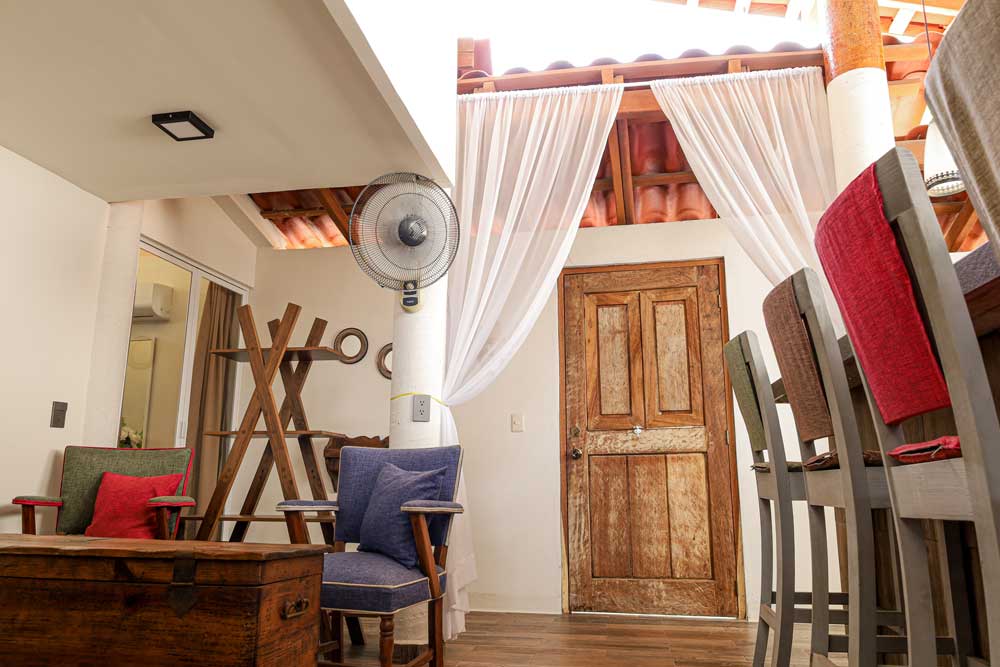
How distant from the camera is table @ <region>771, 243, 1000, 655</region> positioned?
141 cm

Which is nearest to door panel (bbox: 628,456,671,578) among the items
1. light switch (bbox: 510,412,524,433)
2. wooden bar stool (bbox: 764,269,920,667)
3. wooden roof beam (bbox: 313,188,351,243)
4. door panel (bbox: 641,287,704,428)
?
door panel (bbox: 641,287,704,428)

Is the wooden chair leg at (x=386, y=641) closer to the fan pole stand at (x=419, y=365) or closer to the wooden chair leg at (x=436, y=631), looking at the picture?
the wooden chair leg at (x=436, y=631)

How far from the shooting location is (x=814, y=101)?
390 cm

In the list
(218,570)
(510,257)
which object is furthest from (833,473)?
(510,257)

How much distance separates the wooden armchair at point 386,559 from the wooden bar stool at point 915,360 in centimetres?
172

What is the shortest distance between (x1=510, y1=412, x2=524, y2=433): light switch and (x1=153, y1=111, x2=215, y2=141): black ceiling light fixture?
258 cm

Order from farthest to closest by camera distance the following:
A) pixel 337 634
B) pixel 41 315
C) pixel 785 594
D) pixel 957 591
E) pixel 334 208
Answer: pixel 334 208, pixel 41 315, pixel 337 634, pixel 785 594, pixel 957 591

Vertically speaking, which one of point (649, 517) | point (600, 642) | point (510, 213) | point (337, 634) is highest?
point (510, 213)

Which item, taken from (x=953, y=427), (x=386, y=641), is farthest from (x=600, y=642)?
(x=953, y=427)

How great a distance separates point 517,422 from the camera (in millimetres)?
5027

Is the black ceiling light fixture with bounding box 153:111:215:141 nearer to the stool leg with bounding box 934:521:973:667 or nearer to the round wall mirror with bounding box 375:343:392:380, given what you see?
the round wall mirror with bounding box 375:343:392:380

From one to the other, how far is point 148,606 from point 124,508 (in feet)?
6.12

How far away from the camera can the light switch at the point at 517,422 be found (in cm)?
502

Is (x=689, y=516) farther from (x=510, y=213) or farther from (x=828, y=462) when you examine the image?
(x=828, y=462)
